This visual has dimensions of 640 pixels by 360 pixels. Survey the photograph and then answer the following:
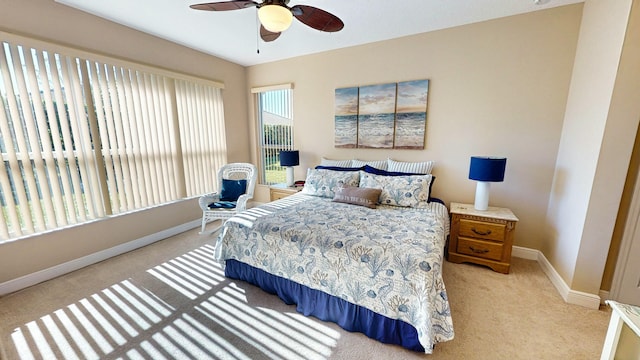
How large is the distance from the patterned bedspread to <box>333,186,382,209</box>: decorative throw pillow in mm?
96

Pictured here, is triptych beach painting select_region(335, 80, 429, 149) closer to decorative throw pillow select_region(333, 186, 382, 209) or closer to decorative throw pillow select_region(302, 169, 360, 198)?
decorative throw pillow select_region(302, 169, 360, 198)

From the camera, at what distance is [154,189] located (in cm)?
320

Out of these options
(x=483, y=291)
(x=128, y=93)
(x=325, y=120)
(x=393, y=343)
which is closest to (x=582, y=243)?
(x=483, y=291)

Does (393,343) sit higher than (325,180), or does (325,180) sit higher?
(325,180)

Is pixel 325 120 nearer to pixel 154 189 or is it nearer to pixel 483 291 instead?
pixel 154 189

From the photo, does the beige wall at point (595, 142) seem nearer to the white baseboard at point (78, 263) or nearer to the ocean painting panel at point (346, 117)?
the ocean painting panel at point (346, 117)

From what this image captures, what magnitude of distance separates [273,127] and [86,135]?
2.48 m

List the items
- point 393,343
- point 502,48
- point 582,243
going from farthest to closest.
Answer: point 502,48 < point 582,243 < point 393,343

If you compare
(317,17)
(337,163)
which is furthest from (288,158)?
(317,17)

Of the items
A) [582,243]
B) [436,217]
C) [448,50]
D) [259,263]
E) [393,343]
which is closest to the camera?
[393,343]

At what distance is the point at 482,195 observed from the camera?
2551mm

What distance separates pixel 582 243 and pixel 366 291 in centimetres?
189

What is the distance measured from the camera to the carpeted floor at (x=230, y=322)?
1.54 meters

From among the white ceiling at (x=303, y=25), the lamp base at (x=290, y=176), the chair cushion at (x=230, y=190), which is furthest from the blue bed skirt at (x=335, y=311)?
the white ceiling at (x=303, y=25)
